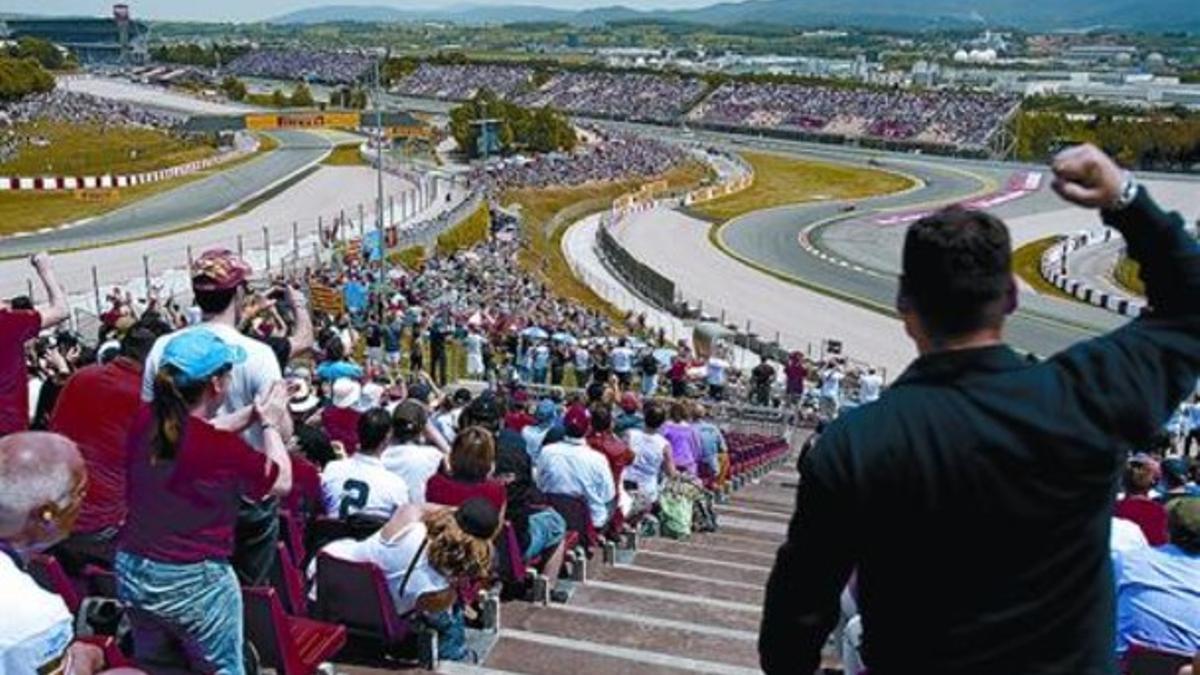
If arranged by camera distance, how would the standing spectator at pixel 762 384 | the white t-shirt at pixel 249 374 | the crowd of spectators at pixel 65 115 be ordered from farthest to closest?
the crowd of spectators at pixel 65 115 < the standing spectator at pixel 762 384 < the white t-shirt at pixel 249 374

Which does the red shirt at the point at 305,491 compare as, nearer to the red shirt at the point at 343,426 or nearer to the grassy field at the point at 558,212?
the red shirt at the point at 343,426

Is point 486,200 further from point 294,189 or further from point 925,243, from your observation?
point 925,243

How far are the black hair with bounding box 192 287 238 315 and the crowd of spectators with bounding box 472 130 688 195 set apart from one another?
206ft

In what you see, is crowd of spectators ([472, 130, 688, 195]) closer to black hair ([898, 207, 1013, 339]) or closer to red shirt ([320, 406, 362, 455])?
red shirt ([320, 406, 362, 455])

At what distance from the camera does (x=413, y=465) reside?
8.15 metres

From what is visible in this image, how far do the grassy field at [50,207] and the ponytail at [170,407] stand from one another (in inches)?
1912

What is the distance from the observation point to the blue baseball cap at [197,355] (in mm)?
4906

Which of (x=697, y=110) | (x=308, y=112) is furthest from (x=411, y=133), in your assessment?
(x=697, y=110)

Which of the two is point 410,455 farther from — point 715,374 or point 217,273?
point 715,374

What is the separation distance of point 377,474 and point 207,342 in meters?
2.55

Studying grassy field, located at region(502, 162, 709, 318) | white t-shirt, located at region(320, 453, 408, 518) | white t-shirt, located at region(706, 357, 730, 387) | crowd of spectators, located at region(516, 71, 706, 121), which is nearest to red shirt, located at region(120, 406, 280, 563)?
white t-shirt, located at region(320, 453, 408, 518)

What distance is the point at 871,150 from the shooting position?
119938mm

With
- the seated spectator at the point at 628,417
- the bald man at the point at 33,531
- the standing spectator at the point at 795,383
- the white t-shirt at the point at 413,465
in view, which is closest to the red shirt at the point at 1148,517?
the white t-shirt at the point at 413,465

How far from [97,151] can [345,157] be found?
16310 millimetres
